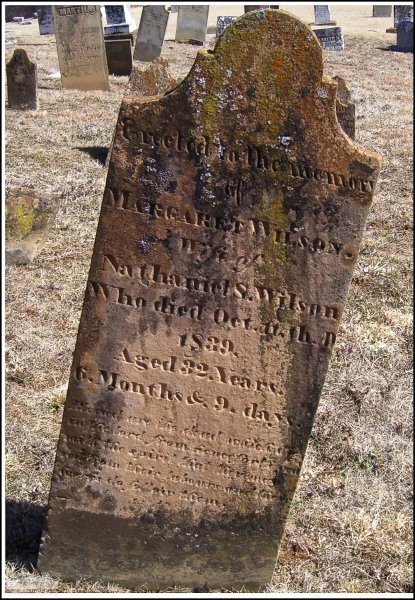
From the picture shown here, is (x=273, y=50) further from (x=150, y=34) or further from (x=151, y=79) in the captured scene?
(x=150, y=34)

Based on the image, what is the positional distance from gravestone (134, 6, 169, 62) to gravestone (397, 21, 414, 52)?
9983 mm

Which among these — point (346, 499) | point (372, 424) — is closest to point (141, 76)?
point (372, 424)

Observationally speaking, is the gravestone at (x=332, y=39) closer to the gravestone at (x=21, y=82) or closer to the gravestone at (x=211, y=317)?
the gravestone at (x=21, y=82)

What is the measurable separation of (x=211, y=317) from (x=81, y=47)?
1497cm

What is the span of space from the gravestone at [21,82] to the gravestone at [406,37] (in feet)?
56.8

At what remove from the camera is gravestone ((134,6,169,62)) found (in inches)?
864

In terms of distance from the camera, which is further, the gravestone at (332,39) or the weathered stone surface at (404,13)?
the weathered stone surface at (404,13)

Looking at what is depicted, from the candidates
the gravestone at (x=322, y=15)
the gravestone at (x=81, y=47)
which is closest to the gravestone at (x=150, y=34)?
the gravestone at (x=81, y=47)

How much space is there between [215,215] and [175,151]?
13.2 inches

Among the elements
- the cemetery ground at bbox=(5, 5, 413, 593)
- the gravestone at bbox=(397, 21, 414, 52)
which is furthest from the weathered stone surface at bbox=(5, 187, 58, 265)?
the gravestone at bbox=(397, 21, 414, 52)

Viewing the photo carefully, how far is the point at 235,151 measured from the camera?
10.6ft

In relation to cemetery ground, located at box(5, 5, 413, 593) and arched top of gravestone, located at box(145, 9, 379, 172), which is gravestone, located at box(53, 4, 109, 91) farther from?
arched top of gravestone, located at box(145, 9, 379, 172)

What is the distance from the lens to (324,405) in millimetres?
5508

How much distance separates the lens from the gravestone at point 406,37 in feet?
89.4
